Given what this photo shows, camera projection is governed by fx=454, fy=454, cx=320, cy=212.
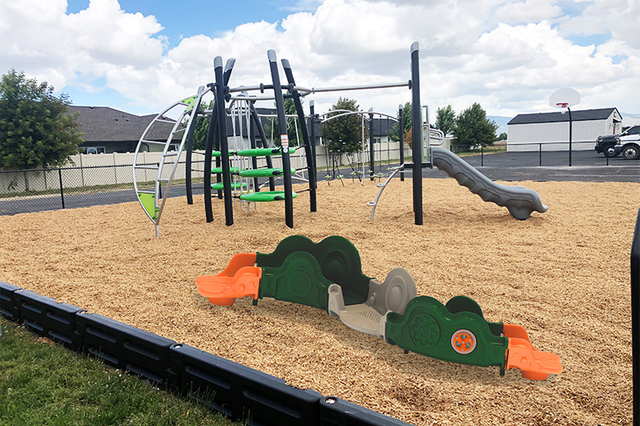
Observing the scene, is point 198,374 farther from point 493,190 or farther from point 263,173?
point 493,190

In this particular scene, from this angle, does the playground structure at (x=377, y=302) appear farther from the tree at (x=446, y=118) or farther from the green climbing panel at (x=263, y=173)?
the tree at (x=446, y=118)

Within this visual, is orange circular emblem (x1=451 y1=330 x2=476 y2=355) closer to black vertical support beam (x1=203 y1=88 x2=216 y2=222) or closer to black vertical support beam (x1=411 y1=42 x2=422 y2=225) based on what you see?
black vertical support beam (x1=411 y1=42 x2=422 y2=225)

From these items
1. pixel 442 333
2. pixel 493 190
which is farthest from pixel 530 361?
pixel 493 190

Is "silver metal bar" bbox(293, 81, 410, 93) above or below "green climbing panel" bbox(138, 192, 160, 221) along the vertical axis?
above

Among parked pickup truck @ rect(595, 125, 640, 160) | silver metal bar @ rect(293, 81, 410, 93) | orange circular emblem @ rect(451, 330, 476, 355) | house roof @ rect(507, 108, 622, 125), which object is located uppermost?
house roof @ rect(507, 108, 622, 125)

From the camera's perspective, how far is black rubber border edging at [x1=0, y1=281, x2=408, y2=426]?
202cm

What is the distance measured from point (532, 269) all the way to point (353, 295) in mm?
2274

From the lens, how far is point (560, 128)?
48281 mm

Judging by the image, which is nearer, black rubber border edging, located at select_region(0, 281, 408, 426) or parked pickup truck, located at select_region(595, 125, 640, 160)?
black rubber border edging, located at select_region(0, 281, 408, 426)

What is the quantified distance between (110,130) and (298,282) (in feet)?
114

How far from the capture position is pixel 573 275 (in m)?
4.53

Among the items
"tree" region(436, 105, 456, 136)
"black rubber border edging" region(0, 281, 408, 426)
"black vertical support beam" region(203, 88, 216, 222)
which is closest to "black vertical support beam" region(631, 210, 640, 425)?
"black rubber border edging" region(0, 281, 408, 426)

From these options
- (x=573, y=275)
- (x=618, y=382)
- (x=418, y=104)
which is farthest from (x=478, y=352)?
(x=418, y=104)

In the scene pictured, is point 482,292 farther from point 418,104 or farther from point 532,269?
point 418,104
